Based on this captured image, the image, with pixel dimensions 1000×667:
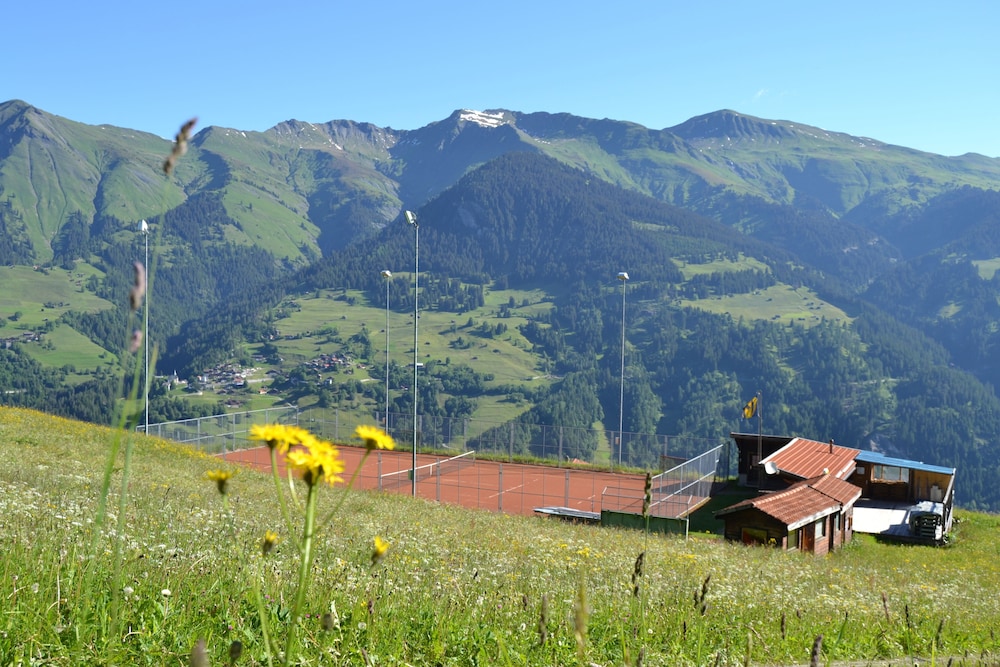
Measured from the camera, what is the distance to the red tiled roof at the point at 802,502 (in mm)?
24844

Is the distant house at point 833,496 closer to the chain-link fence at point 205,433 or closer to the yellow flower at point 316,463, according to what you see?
the chain-link fence at point 205,433

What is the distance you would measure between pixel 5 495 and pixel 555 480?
106ft

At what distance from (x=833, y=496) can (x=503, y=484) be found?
47.4 ft

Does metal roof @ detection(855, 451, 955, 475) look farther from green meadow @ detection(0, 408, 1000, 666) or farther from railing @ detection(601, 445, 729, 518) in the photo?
green meadow @ detection(0, 408, 1000, 666)

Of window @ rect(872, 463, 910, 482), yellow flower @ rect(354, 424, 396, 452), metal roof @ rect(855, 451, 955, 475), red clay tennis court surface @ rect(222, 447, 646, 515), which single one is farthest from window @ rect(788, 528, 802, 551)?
yellow flower @ rect(354, 424, 396, 452)

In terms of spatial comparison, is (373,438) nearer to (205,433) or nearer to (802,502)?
(802,502)

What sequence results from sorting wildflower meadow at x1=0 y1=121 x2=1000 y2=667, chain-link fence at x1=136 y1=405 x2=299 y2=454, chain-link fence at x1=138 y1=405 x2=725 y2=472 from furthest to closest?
1. chain-link fence at x1=138 y1=405 x2=725 y2=472
2. chain-link fence at x1=136 y1=405 x2=299 y2=454
3. wildflower meadow at x1=0 y1=121 x2=1000 y2=667

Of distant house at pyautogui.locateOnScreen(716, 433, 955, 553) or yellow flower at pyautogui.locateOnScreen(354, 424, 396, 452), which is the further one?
distant house at pyautogui.locateOnScreen(716, 433, 955, 553)

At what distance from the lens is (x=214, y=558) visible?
5.86m

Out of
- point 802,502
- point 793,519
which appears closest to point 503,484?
point 802,502

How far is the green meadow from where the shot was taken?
3832 millimetres

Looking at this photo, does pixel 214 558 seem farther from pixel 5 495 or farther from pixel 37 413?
pixel 37 413

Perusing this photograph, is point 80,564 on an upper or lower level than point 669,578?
upper

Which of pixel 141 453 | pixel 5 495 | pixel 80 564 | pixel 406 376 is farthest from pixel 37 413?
pixel 406 376
